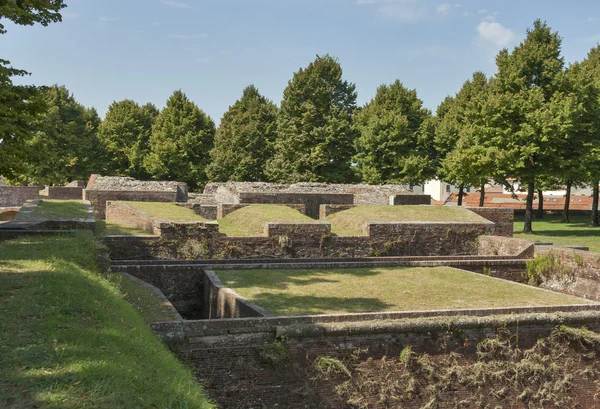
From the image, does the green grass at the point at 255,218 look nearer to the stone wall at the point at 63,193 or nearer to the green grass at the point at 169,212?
the green grass at the point at 169,212

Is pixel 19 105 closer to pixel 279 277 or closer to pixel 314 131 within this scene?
pixel 279 277

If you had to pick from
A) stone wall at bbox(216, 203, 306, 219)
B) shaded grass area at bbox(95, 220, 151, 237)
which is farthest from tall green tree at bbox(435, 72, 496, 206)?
shaded grass area at bbox(95, 220, 151, 237)

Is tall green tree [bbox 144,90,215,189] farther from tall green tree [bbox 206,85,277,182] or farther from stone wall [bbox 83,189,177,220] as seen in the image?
stone wall [bbox 83,189,177,220]

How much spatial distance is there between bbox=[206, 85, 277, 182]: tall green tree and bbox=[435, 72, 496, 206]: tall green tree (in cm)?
1533

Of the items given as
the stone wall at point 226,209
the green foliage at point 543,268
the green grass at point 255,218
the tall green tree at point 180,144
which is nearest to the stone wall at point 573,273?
the green foliage at point 543,268

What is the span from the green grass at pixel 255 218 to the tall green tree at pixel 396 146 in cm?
2241

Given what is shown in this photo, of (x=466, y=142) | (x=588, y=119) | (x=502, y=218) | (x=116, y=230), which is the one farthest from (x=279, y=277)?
(x=588, y=119)

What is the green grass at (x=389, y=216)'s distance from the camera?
847 inches

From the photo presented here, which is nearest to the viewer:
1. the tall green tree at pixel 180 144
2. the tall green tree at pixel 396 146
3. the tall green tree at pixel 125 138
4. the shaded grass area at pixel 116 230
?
the shaded grass area at pixel 116 230

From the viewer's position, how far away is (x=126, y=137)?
55656mm

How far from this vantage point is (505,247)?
1906 cm

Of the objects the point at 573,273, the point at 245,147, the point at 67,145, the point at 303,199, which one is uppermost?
the point at 245,147

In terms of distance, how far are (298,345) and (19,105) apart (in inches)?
317

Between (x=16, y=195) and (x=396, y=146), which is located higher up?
(x=396, y=146)
